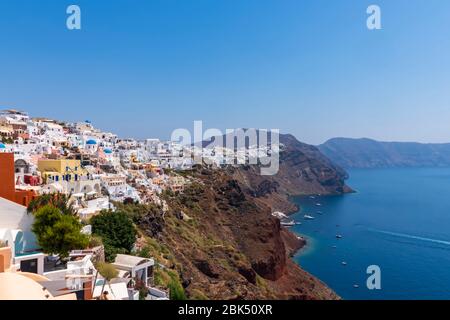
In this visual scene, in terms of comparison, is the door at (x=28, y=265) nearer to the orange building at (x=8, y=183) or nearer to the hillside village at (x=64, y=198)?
the hillside village at (x=64, y=198)

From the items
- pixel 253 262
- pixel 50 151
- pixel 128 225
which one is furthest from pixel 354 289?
pixel 50 151

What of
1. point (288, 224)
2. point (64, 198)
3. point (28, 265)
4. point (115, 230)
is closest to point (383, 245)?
point (288, 224)

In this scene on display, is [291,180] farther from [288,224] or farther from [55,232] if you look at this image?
[55,232]

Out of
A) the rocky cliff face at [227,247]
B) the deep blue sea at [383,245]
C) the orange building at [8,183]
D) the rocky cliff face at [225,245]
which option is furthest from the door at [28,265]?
the deep blue sea at [383,245]

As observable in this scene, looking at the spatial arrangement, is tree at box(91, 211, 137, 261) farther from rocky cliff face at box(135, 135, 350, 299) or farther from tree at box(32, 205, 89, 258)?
rocky cliff face at box(135, 135, 350, 299)

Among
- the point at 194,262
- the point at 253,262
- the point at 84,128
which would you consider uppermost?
the point at 84,128
